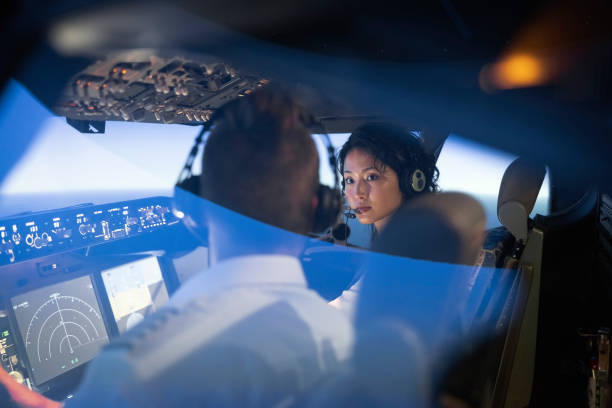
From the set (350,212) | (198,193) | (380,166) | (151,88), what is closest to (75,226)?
(151,88)

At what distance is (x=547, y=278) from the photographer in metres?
1.48

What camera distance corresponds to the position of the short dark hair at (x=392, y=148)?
1.42 meters

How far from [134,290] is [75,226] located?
24 cm

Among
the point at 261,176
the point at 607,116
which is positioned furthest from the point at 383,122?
the point at 261,176

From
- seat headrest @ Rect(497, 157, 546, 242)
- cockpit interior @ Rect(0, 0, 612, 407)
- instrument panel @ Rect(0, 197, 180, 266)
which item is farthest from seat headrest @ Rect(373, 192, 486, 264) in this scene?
instrument panel @ Rect(0, 197, 180, 266)

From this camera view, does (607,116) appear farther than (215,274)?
Yes

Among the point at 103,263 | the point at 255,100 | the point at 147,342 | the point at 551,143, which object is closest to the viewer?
the point at 147,342

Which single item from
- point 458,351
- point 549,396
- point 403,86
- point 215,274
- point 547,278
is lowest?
point 549,396

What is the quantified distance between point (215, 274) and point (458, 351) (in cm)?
55

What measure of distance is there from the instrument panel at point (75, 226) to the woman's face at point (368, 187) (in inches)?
27.3

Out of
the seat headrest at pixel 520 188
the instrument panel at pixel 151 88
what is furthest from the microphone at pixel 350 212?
Result: the instrument panel at pixel 151 88

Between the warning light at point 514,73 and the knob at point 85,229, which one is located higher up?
the warning light at point 514,73

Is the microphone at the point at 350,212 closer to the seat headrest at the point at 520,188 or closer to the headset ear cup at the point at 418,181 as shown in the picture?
the headset ear cup at the point at 418,181

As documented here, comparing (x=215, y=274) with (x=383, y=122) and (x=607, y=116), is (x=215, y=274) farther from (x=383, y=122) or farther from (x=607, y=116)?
(x=607, y=116)
